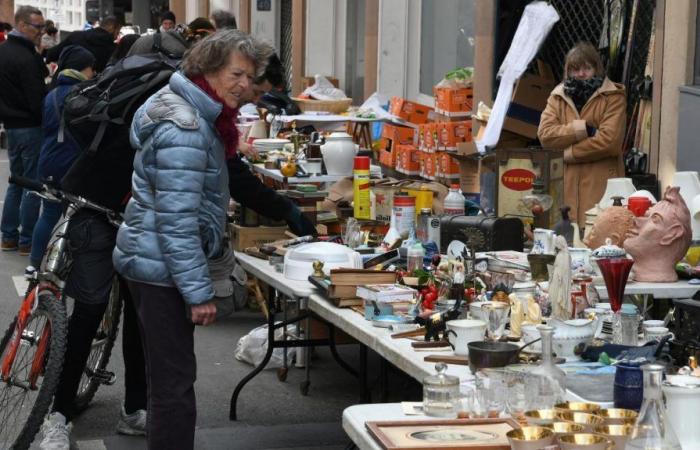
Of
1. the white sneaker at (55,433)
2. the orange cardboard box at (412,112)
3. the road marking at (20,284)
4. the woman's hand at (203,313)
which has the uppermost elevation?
the orange cardboard box at (412,112)

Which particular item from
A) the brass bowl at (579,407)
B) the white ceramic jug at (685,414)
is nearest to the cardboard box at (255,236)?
the brass bowl at (579,407)

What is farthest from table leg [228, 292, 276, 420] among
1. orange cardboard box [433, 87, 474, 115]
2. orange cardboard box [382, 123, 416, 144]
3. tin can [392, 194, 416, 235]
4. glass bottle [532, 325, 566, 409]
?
orange cardboard box [382, 123, 416, 144]

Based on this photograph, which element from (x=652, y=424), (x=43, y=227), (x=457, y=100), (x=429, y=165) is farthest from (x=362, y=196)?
(x=457, y=100)

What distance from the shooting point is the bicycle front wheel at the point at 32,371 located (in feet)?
19.7

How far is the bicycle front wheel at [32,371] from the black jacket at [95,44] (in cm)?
686

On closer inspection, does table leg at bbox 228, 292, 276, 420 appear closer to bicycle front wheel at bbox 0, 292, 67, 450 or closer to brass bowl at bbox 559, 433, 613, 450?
bicycle front wheel at bbox 0, 292, 67, 450

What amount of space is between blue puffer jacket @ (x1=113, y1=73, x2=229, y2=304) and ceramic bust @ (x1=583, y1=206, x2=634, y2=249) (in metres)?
1.81

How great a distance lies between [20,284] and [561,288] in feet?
21.9

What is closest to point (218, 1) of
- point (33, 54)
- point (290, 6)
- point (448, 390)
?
point (290, 6)

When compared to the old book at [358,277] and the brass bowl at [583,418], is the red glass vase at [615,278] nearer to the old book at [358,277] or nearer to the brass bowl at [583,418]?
the old book at [358,277]

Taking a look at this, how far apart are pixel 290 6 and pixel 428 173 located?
33.8 ft

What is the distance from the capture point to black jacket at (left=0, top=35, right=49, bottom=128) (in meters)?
12.2

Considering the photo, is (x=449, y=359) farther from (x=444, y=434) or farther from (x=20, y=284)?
(x=20, y=284)

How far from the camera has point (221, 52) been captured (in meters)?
5.20
